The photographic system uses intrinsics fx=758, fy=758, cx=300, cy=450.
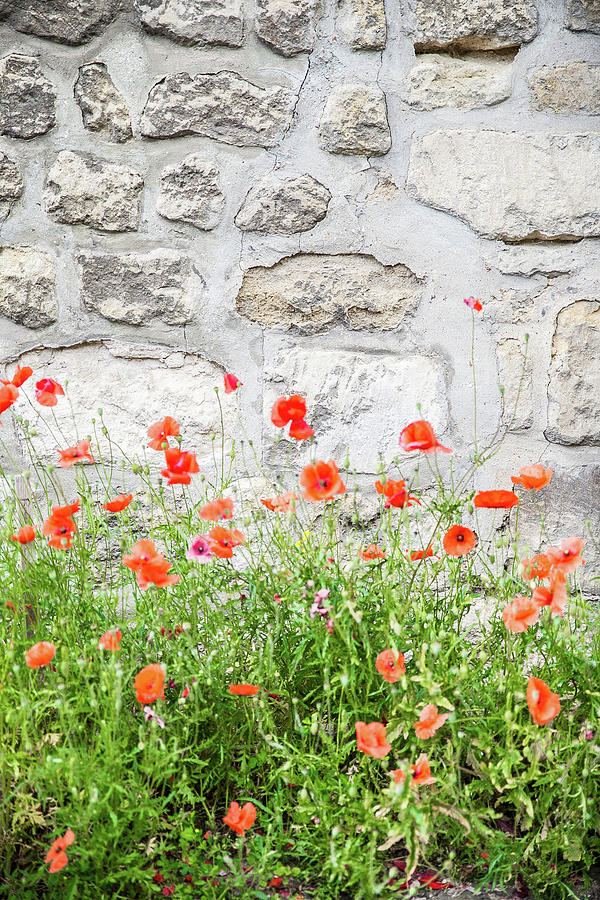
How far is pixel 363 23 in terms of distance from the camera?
81.4 inches

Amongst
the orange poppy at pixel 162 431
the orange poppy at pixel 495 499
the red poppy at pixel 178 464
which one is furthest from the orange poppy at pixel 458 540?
the orange poppy at pixel 162 431

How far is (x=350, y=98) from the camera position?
2.08 m

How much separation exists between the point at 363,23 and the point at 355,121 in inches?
10.2

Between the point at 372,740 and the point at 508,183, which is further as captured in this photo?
the point at 508,183

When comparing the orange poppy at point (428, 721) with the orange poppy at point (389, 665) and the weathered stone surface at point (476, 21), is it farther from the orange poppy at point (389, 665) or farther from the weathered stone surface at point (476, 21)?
the weathered stone surface at point (476, 21)

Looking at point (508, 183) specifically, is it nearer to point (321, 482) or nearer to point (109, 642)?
point (321, 482)

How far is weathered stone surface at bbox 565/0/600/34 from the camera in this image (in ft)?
6.70

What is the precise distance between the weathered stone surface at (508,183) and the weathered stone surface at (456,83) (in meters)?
0.09

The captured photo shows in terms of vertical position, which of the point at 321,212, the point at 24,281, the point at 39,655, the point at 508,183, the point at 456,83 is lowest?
the point at 39,655

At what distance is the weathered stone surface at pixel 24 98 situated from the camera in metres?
2.08

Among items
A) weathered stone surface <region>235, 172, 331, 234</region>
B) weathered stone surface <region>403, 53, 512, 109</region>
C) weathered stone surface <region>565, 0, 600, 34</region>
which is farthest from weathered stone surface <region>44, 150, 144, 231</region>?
weathered stone surface <region>565, 0, 600, 34</region>

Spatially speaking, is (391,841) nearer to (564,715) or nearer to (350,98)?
(564,715)

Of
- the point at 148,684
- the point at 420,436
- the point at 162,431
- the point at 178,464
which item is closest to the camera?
the point at 148,684

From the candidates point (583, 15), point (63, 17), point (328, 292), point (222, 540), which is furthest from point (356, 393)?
point (63, 17)
